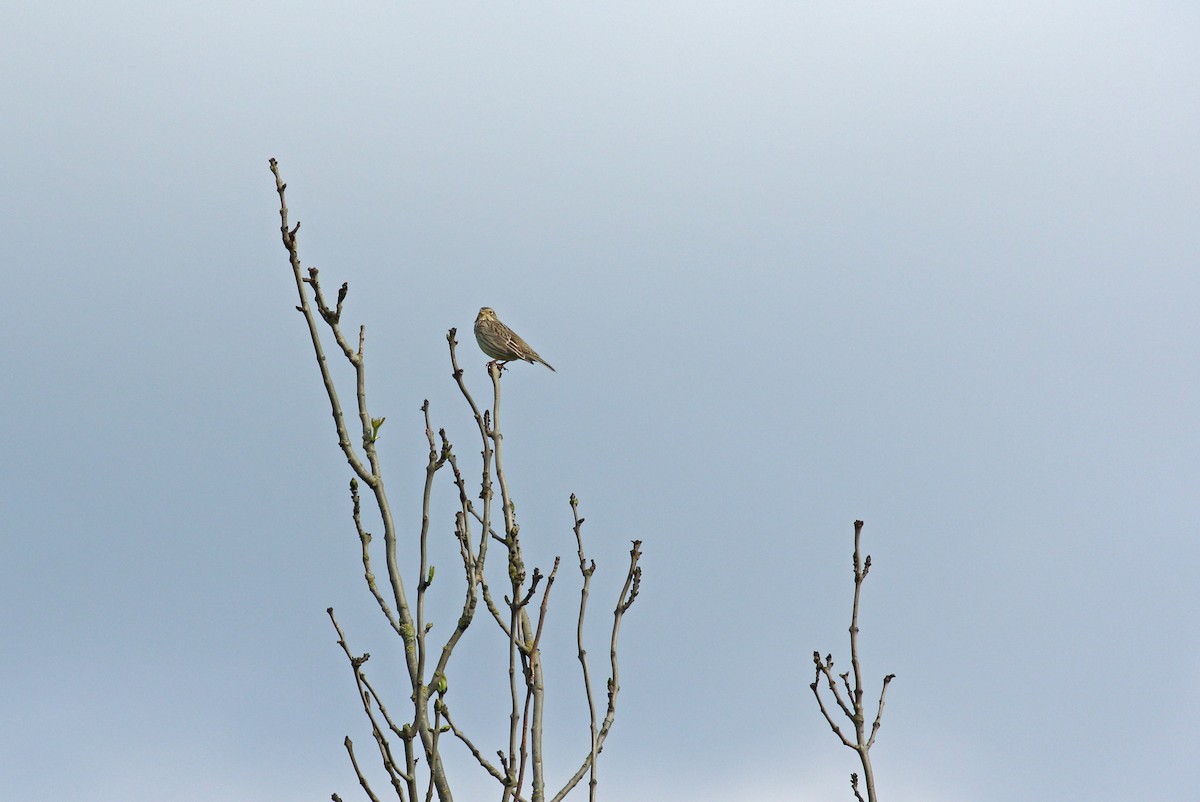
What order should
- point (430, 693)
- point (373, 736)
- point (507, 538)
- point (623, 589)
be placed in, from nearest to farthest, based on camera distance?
point (430, 693) → point (373, 736) → point (507, 538) → point (623, 589)

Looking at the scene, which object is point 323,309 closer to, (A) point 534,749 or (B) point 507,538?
(B) point 507,538

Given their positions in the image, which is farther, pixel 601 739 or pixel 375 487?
pixel 601 739

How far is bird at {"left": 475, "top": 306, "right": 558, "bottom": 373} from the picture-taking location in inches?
649

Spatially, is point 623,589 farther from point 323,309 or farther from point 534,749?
point 323,309

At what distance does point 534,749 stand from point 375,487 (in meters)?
1.43

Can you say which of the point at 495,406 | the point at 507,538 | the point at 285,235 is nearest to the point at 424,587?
the point at 507,538

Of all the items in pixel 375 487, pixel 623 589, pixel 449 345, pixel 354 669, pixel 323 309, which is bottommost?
pixel 354 669

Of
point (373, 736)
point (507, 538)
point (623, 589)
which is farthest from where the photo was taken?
point (623, 589)

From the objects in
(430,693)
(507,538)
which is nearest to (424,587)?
(430,693)

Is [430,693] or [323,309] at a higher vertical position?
[323,309]

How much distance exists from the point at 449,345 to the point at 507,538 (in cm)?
125

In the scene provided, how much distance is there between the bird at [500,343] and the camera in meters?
16.5

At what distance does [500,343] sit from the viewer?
16469mm

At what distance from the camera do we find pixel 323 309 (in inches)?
198
